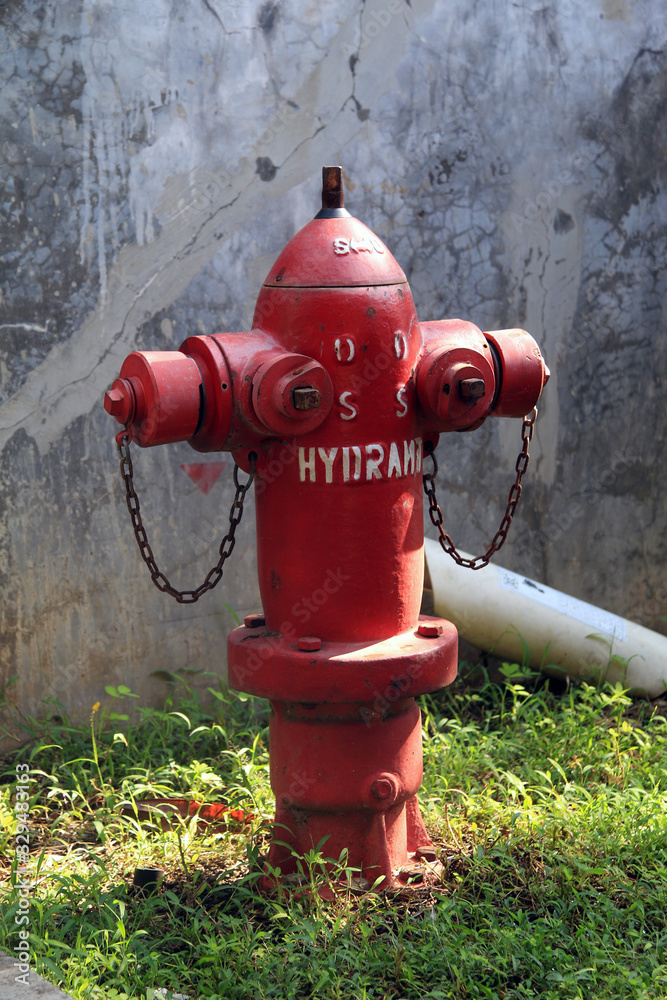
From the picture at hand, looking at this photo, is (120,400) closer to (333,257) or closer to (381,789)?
(333,257)

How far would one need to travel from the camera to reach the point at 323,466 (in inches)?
95.3

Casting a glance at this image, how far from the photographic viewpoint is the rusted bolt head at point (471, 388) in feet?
7.94

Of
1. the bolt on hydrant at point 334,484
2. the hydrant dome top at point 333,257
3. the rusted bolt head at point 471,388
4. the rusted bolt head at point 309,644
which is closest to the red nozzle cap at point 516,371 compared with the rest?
the bolt on hydrant at point 334,484

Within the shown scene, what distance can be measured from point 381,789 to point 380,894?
297mm

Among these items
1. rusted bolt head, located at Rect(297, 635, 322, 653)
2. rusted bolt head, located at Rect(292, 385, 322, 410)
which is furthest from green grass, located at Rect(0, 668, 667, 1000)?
rusted bolt head, located at Rect(292, 385, 322, 410)

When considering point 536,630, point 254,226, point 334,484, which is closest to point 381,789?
point 334,484

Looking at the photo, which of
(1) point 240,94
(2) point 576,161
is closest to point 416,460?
(1) point 240,94

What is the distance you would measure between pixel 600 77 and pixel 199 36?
1711mm

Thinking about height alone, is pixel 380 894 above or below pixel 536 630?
below

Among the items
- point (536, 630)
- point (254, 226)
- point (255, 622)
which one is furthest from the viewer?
point (536, 630)

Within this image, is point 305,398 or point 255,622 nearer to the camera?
point 305,398

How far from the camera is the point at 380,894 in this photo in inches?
101

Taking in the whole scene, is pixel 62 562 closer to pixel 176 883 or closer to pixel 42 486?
pixel 42 486

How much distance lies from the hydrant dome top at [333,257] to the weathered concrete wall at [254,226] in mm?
1104
